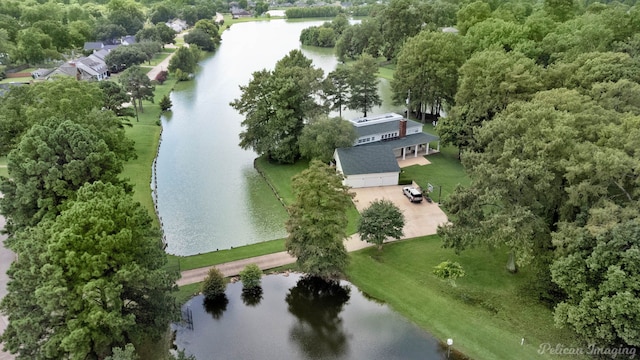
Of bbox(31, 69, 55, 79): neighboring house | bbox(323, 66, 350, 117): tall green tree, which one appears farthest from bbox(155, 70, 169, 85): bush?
bbox(323, 66, 350, 117): tall green tree

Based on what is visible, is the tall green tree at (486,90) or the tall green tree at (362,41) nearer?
the tall green tree at (486,90)

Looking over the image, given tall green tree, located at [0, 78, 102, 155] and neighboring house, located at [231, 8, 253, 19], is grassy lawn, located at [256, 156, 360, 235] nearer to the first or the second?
tall green tree, located at [0, 78, 102, 155]

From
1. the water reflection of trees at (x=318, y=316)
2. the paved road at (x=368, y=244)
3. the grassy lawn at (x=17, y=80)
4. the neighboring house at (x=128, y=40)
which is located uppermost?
the neighboring house at (x=128, y=40)

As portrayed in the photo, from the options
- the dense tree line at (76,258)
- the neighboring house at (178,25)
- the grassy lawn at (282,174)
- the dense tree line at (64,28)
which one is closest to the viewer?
the dense tree line at (76,258)

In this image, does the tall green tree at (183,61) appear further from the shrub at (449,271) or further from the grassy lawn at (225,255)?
the shrub at (449,271)

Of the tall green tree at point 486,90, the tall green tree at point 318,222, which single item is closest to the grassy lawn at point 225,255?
the tall green tree at point 318,222

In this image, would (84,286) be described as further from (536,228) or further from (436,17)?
(436,17)
